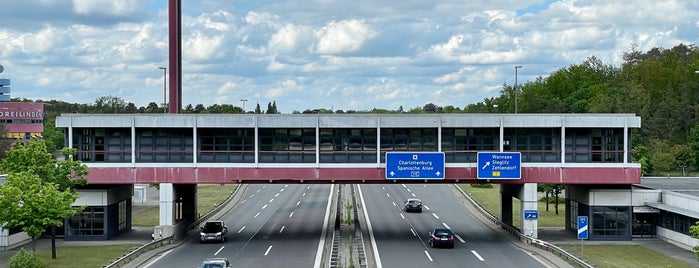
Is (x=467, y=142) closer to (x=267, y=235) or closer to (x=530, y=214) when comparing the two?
(x=530, y=214)

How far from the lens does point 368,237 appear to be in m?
57.8

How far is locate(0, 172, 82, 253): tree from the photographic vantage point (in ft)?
137

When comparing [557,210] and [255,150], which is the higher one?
[255,150]

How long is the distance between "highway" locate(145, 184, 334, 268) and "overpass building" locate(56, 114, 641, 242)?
14.1ft

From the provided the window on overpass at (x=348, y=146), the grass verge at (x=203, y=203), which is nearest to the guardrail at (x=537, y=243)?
the window on overpass at (x=348, y=146)

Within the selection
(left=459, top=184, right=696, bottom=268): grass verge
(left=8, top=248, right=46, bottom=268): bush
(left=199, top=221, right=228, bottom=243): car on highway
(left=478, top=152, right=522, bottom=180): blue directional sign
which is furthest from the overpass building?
(left=8, top=248, right=46, bottom=268): bush

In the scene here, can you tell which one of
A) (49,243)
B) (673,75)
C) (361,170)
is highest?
(673,75)

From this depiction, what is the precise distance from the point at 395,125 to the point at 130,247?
1834cm

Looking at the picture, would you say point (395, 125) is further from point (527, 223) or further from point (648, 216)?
point (648, 216)

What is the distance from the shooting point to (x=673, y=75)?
142125 millimetres

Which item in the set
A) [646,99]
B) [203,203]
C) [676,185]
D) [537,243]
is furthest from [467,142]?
[646,99]

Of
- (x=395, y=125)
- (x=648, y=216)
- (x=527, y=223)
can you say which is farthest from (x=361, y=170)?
(x=648, y=216)

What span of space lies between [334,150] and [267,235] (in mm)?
8757

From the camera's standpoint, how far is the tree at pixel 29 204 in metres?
41.9
